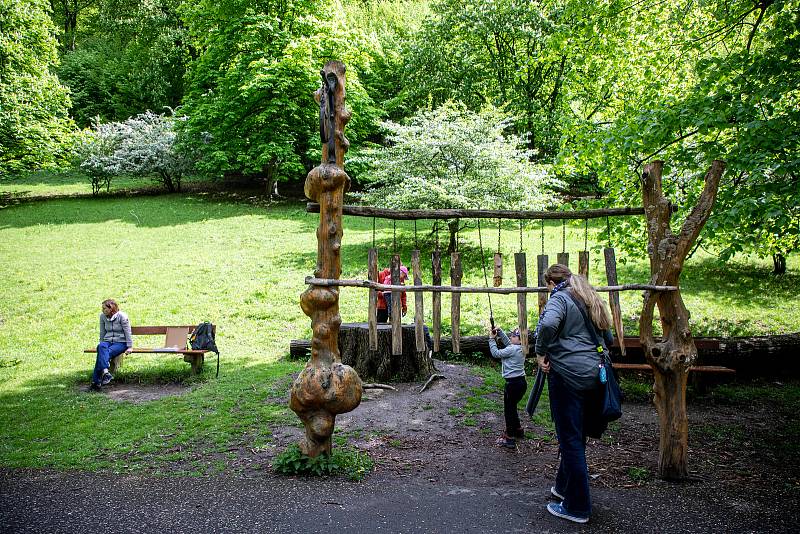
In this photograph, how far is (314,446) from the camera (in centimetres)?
629

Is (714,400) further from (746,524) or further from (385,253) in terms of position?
(385,253)

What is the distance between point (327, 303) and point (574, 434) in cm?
275

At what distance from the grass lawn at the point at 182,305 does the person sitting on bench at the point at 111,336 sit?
0.49m

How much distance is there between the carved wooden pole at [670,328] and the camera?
6.25 m

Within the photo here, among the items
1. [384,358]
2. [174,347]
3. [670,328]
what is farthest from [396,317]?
[174,347]

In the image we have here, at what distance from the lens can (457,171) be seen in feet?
51.7

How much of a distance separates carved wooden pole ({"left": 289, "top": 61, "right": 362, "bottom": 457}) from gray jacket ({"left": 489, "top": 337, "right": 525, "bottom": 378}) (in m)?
1.77

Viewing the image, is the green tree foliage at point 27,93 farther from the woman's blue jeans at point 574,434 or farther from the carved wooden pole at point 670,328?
the woman's blue jeans at point 574,434

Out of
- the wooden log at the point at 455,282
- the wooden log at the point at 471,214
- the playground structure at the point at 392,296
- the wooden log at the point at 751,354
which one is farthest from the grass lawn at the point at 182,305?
the wooden log at the point at 471,214

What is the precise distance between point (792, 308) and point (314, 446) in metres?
12.3

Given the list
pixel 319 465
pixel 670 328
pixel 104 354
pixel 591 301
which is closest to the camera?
pixel 591 301

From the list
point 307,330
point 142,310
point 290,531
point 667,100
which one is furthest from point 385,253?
point 290,531

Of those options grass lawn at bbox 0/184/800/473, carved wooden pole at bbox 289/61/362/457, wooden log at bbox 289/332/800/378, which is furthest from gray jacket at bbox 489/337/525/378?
wooden log at bbox 289/332/800/378

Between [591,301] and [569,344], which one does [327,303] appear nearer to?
[569,344]
